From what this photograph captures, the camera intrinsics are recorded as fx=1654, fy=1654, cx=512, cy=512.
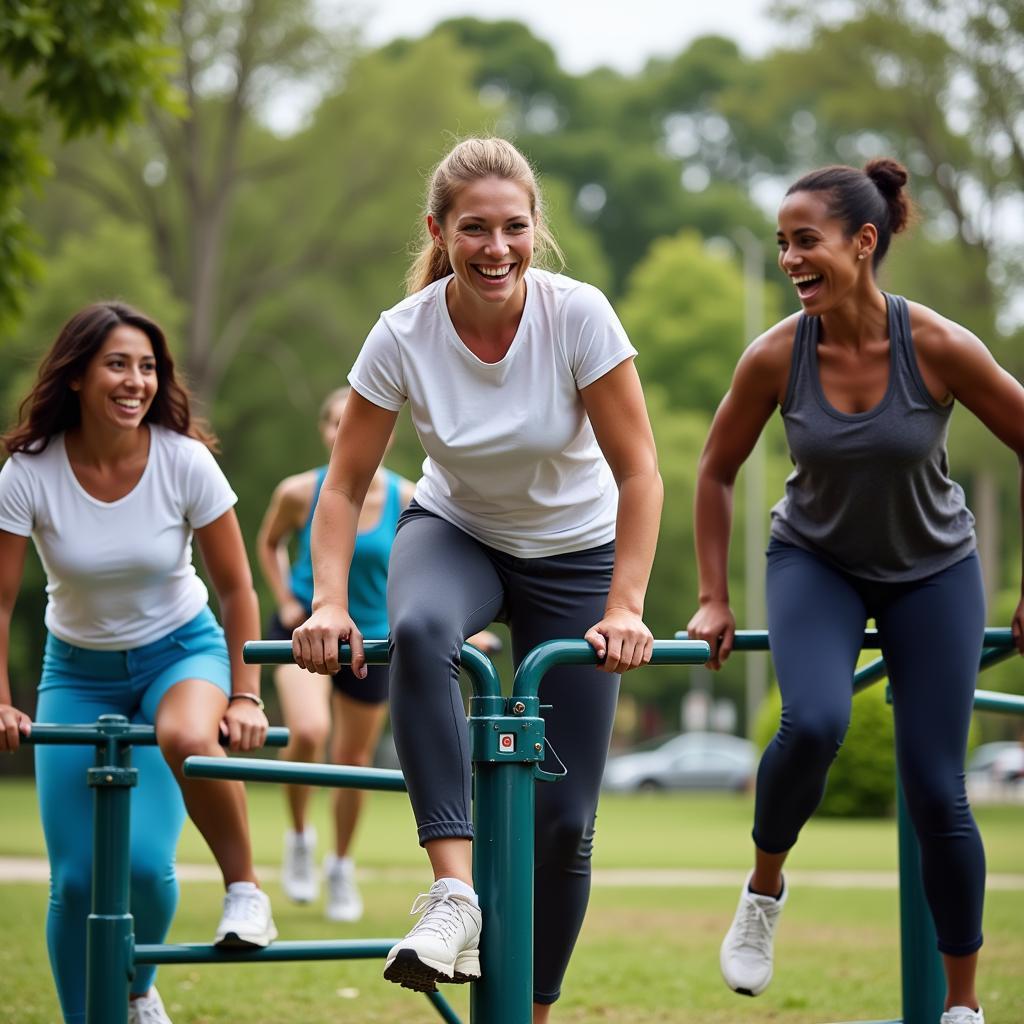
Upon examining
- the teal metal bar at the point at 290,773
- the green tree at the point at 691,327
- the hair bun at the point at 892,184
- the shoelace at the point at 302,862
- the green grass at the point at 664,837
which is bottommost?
the green grass at the point at 664,837

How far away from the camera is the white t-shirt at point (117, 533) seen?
4344mm

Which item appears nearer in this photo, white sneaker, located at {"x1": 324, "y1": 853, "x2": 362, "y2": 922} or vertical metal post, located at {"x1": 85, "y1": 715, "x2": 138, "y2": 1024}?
vertical metal post, located at {"x1": 85, "y1": 715, "x2": 138, "y2": 1024}

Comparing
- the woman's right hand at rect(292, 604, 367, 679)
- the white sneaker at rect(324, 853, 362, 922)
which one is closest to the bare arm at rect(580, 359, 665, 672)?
the woman's right hand at rect(292, 604, 367, 679)

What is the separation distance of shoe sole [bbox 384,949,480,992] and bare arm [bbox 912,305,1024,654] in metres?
1.82

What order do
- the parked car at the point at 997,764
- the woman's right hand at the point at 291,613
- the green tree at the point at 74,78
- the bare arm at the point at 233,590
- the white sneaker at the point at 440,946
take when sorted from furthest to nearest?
the parked car at the point at 997,764
the green tree at the point at 74,78
the woman's right hand at the point at 291,613
the bare arm at the point at 233,590
the white sneaker at the point at 440,946

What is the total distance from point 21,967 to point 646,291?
29579 millimetres

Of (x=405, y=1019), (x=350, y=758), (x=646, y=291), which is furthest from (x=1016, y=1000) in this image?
(x=646, y=291)

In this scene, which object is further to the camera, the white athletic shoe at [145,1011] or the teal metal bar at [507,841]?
the white athletic shoe at [145,1011]

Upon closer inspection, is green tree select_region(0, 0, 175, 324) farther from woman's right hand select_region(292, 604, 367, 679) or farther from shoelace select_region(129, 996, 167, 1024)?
woman's right hand select_region(292, 604, 367, 679)

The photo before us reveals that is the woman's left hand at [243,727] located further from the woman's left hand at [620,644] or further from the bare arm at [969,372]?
the bare arm at [969,372]

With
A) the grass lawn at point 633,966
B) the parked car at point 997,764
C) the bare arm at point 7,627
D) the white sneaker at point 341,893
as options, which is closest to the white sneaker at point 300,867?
the grass lawn at point 633,966

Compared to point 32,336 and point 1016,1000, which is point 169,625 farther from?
point 32,336

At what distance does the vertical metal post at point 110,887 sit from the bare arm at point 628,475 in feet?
4.58

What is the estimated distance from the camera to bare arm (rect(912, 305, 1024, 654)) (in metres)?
3.94
